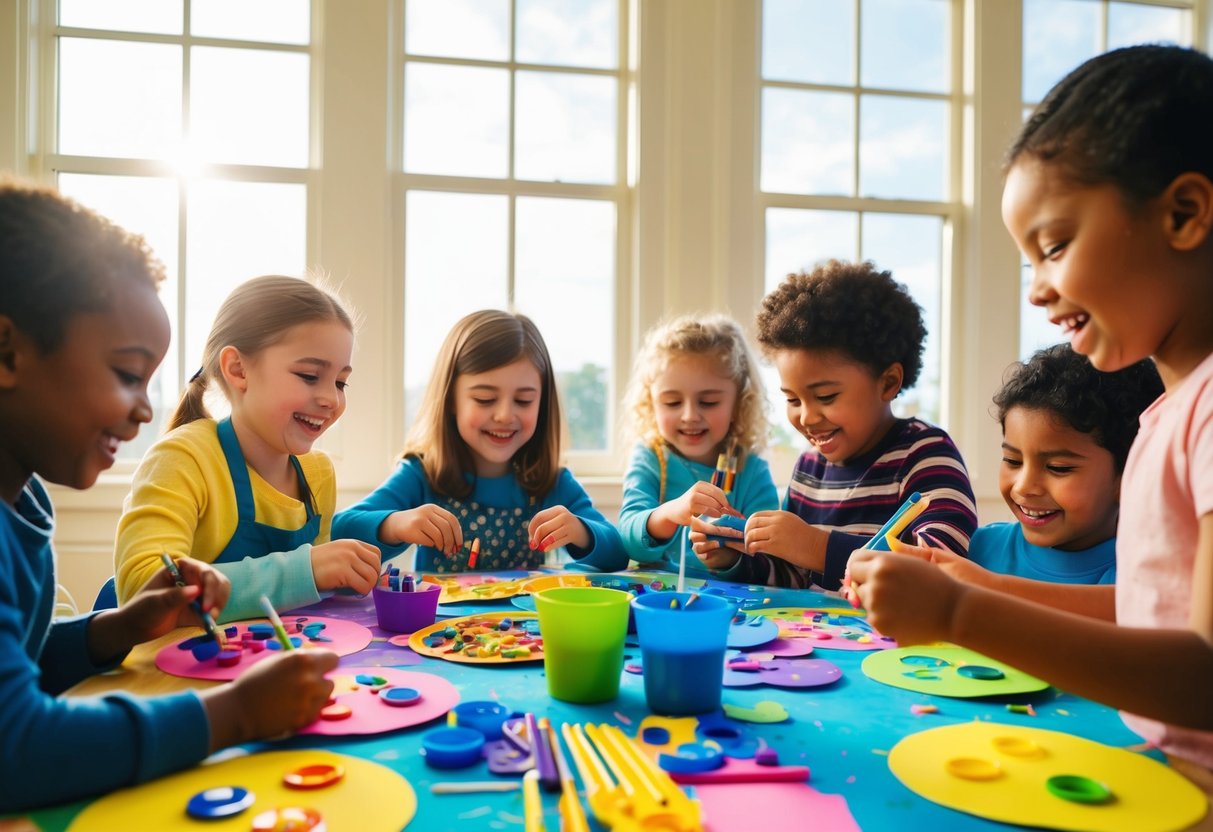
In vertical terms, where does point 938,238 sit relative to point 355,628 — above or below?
above

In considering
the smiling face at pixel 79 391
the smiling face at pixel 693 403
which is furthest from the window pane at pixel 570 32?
the smiling face at pixel 79 391

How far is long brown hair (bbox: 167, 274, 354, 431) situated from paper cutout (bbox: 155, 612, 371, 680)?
1.76ft

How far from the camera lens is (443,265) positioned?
110 inches

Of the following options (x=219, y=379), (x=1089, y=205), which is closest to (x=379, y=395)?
(x=219, y=379)

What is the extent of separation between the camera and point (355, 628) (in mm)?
1004

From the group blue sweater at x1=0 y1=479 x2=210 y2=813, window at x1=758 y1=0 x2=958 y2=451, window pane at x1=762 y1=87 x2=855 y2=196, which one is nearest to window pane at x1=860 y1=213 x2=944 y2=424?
window at x1=758 y1=0 x2=958 y2=451

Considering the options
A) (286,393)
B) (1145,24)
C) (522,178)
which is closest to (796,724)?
(286,393)

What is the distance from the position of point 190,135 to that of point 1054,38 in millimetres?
3037

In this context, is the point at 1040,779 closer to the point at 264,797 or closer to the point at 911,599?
the point at 911,599

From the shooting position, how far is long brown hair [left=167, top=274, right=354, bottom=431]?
1.44 m

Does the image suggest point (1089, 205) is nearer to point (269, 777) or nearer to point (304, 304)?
point (269, 777)

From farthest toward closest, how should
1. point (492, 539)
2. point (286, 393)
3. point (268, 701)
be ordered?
point (492, 539) → point (286, 393) → point (268, 701)

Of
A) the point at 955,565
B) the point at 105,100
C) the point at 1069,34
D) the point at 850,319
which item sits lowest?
the point at 955,565

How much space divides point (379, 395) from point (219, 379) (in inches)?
46.1
